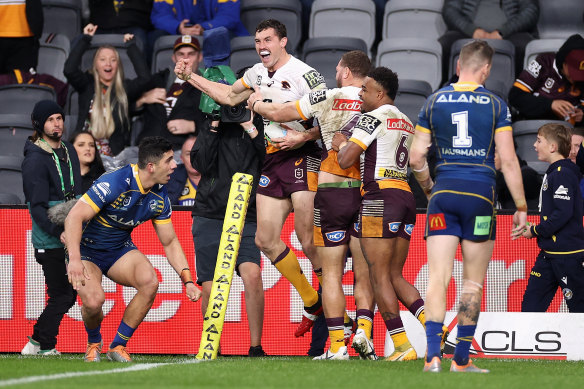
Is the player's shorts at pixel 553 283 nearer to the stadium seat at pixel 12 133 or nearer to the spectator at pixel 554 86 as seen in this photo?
the spectator at pixel 554 86

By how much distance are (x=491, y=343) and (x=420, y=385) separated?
327 centimetres

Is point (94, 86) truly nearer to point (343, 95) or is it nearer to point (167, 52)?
point (167, 52)

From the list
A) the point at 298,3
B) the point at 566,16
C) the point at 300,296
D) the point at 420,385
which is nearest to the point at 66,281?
the point at 300,296

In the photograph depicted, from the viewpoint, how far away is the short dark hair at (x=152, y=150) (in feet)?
26.5

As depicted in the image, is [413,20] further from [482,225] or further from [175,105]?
[482,225]

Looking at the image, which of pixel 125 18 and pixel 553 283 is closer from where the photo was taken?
pixel 553 283

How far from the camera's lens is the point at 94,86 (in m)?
12.2

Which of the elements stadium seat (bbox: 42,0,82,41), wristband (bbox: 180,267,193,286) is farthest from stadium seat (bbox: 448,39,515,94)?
wristband (bbox: 180,267,193,286)

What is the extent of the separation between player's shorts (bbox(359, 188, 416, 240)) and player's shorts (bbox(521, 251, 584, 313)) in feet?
6.95

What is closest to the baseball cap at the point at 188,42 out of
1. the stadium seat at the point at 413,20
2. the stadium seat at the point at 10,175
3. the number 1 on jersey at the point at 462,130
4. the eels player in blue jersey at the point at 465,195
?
the stadium seat at the point at 10,175

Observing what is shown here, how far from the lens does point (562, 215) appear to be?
8.97m

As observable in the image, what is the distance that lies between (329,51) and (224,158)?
4320 mm

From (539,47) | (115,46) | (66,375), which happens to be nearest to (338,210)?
(66,375)

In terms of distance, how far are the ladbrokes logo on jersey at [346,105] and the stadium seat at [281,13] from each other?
234 inches
